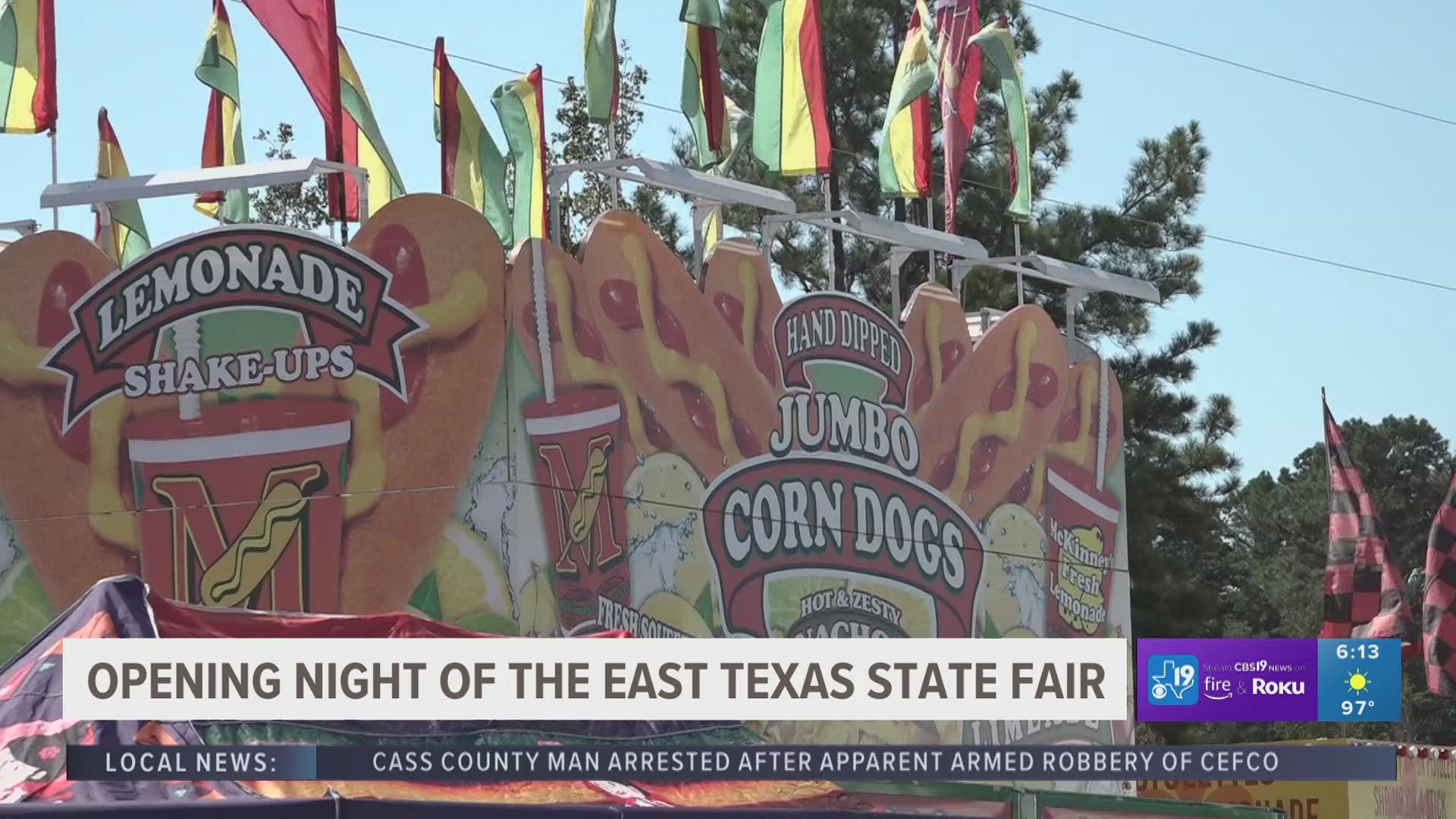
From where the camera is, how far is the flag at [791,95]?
19.5m

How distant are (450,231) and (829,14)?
22.4 m

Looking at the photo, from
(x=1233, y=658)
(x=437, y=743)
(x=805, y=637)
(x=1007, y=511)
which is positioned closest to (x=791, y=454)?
(x=805, y=637)

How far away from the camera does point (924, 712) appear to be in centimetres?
1188

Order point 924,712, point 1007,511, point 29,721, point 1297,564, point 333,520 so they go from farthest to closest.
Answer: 1. point 1297,564
2. point 1007,511
3. point 333,520
4. point 924,712
5. point 29,721

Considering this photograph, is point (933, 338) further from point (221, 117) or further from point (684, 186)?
point (221, 117)

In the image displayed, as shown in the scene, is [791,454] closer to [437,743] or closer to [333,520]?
[333,520]

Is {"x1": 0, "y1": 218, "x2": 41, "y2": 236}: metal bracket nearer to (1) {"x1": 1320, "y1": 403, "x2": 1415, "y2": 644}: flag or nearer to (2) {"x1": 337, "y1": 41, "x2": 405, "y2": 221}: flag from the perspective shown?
(2) {"x1": 337, "y1": 41, "x2": 405, "y2": 221}: flag

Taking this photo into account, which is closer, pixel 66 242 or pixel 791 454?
pixel 66 242

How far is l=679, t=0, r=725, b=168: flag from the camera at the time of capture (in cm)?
1881

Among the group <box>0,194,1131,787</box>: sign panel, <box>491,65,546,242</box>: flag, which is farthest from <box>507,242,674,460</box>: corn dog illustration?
<box>491,65,546,242</box>: flag

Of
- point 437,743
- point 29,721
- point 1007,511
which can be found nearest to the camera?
point 29,721

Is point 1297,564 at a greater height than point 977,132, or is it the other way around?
point 977,132

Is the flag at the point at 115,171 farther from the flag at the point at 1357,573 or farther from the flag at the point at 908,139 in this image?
the flag at the point at 1357,573

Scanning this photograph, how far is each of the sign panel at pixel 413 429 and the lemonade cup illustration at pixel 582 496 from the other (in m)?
0.02
